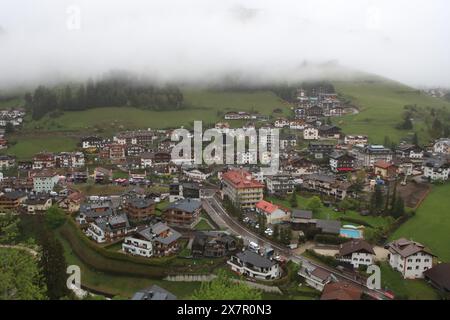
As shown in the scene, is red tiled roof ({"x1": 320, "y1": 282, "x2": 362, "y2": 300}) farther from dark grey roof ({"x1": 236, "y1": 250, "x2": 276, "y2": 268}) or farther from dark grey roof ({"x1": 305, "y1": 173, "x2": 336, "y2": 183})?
dark grey roof ({"x1": 305, "y1": 173, "x2": 336, "y2": 183})

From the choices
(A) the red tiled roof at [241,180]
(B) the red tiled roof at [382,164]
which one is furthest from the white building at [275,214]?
(B) the red tiled roof at [382,164]

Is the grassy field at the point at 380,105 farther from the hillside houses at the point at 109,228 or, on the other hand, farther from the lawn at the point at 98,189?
the hillside houses at the point at 109,228

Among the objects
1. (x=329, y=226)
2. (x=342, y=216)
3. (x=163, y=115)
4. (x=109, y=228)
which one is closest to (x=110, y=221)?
(x=109, y=228)

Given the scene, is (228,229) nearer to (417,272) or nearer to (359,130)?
(417,272)

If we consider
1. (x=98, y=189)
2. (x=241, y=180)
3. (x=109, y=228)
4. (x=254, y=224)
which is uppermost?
(x=241, y=180)

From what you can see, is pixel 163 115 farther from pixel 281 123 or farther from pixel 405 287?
pixel 405 287
